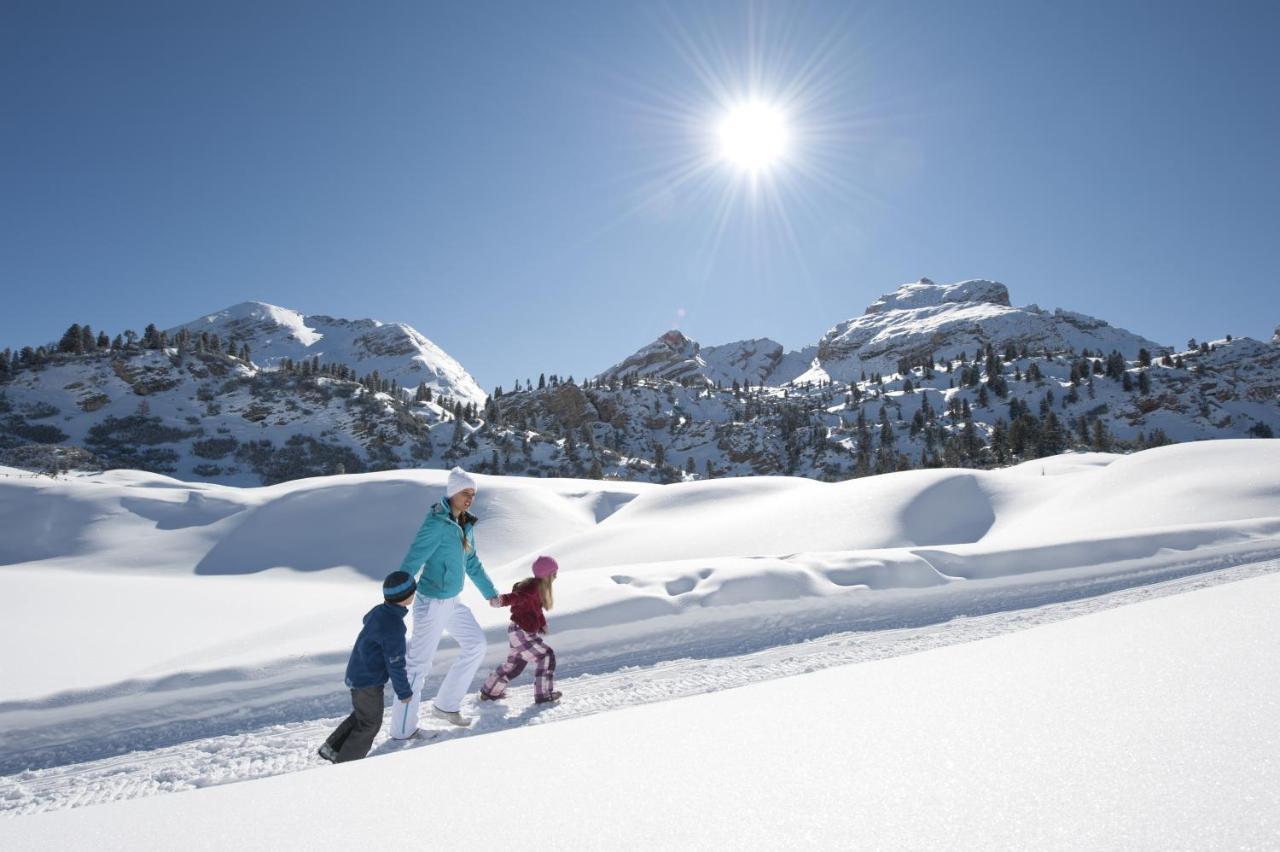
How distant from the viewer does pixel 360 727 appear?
445 cm

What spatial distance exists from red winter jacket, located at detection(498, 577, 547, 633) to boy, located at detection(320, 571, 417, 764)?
1.19m

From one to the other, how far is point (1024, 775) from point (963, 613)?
613 centimetres

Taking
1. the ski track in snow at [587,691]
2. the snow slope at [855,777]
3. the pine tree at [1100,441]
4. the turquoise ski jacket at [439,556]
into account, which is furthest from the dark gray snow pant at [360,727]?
the pine tree at [1100,441]

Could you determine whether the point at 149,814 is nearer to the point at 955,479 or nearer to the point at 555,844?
the point at 555,844

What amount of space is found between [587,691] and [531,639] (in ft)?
2.63

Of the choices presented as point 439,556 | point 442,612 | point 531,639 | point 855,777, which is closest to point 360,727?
point 442,612

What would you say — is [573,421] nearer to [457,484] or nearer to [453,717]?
[457,484]

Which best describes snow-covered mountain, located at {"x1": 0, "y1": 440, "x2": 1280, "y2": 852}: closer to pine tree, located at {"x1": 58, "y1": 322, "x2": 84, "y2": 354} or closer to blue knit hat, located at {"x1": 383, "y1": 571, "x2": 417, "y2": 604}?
blue knit hat, located at {"x1": 383, "y1": 571, "x2": 417, "y2": 604}

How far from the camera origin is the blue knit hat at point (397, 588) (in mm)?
4504

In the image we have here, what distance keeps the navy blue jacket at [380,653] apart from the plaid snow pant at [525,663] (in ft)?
3.73

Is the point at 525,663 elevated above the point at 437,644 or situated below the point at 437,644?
below

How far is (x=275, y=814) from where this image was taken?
262cm

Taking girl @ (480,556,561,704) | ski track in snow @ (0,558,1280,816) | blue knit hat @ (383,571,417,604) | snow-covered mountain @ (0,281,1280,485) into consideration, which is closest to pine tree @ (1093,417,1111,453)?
snow-covered mountain @ (0,281,1280,485)

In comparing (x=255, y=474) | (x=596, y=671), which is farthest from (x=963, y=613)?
(x=255, y=474)
